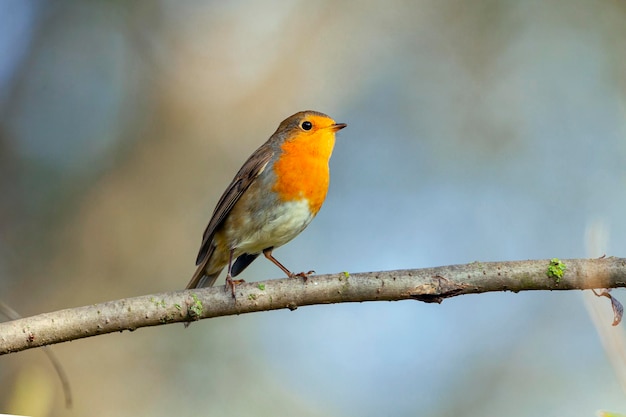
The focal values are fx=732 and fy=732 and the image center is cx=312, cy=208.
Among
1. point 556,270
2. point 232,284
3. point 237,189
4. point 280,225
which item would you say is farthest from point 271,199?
point 556,270

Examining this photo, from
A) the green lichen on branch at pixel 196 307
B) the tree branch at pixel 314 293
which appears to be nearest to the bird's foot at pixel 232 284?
the tree branch at pixel 314 293

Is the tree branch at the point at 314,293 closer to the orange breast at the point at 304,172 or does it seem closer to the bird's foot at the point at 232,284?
the bird's foot at the point at 232,284

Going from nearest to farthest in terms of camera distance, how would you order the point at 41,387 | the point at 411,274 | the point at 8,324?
the point at 41,387, the point at 8,324, the point at 411,274

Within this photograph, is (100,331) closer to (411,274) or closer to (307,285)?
(307,285)

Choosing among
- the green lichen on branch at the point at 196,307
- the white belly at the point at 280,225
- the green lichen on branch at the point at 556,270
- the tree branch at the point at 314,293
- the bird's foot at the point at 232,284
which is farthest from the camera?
the white belly at the point at 280,225

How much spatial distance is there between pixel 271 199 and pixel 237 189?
352mm

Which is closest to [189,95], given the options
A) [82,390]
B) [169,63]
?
[169,63]

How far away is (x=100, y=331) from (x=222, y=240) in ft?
6.34

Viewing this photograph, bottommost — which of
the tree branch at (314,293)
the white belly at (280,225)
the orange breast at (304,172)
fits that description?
the tree branch at (314,293)

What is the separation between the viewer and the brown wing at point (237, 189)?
484 centimetres

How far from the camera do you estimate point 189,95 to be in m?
8.11

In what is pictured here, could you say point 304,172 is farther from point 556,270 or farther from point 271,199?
point 556,270

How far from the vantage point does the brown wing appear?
484 cm

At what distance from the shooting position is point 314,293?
3.28m
